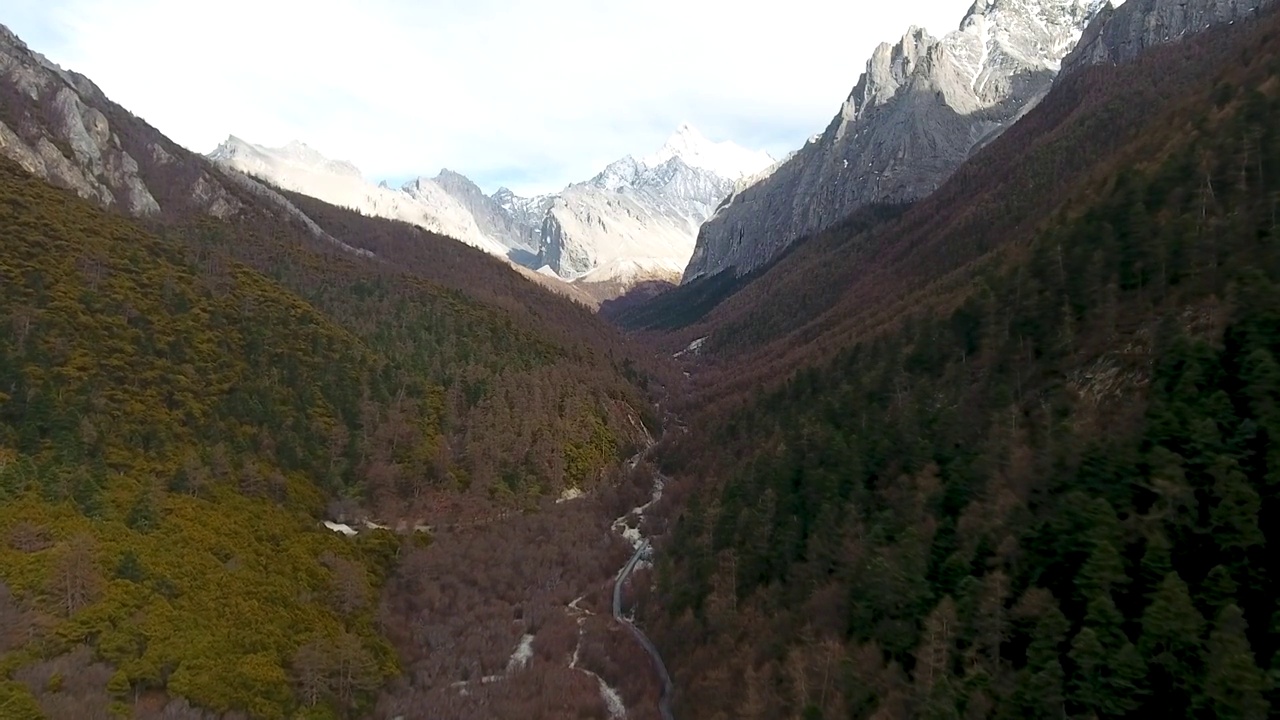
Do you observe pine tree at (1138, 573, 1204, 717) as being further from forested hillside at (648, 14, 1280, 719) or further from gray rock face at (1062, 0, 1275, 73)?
gray rock face at (1062, 0, 1275, 73)

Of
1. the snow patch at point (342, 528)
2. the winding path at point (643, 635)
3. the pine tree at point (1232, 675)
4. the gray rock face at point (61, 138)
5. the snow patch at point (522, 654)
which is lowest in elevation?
the snow patch at point (522, 654)

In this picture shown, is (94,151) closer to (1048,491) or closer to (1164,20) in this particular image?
(1048,491)

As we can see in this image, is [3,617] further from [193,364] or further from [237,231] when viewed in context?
[237,231]

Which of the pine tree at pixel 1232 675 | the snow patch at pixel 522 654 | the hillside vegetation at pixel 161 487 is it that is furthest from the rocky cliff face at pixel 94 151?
the pine tree at pixel 1232 675

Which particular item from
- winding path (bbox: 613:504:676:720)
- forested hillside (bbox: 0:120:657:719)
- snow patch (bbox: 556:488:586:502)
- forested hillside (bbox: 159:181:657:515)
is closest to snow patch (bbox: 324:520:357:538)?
forested hillside (bbox: 0:120:657:719)

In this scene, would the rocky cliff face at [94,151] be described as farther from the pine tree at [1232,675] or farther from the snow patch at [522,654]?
the pine tree at [1232,675]

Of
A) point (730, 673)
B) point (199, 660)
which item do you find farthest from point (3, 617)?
point (730, 673)

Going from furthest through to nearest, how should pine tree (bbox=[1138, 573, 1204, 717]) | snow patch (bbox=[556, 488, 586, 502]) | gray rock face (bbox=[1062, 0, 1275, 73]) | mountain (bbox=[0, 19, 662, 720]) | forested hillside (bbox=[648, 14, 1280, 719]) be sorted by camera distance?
1. gray rock face (bbox=[1062, 0, 1275, 73])
2. snow patch (bbox=[556, 488, 586, 502])
3. mountain (bbox=[0, 19, 662, 720])
4. forested hillside (bbox=[648, 14, 1280, 719])
5. pine tree (bbox=[1138, 573, 1204, 717])
